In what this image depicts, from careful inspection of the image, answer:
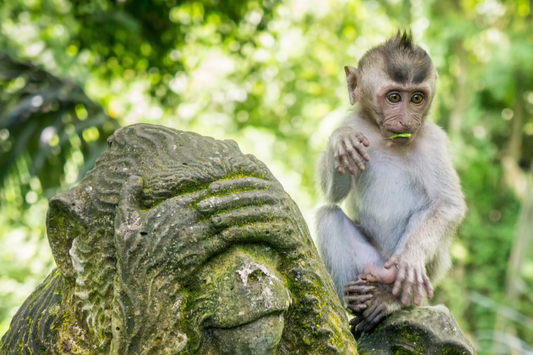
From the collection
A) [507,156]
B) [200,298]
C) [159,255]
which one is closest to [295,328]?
[200,298]

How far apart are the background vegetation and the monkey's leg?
2410 mm

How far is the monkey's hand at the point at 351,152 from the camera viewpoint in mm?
3047

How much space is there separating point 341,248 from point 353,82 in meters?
1.36

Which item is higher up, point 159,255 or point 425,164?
point 425,164

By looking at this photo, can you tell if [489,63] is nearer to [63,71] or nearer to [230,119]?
[230,119]

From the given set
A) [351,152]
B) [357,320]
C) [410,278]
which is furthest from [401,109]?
[357,320]

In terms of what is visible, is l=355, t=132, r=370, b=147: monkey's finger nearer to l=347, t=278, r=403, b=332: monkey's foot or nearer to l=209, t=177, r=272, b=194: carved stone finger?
l=347, t=278, r=403, b=332: monkey's foot

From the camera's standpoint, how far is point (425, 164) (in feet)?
12.4

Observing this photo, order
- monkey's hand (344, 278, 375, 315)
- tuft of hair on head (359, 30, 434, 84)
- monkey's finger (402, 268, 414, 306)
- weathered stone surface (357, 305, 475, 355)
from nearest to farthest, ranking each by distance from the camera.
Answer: weathered stone surface (357, 305, 475, 355) → monkey's finger (402, 268, 414, 306) → monkey's hand (344, 278, 375, 315) → tuft of hair on head (359, 30, 434, 84)

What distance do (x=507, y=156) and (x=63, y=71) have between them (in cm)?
1135

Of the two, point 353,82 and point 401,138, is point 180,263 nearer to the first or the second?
point 401,138

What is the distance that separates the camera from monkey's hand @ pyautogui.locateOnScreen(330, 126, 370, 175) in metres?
3.05

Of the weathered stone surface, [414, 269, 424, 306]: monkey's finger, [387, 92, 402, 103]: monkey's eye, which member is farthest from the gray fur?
the weathered stone surface

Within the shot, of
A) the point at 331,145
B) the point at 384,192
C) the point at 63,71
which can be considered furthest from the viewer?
the point at 63,71
